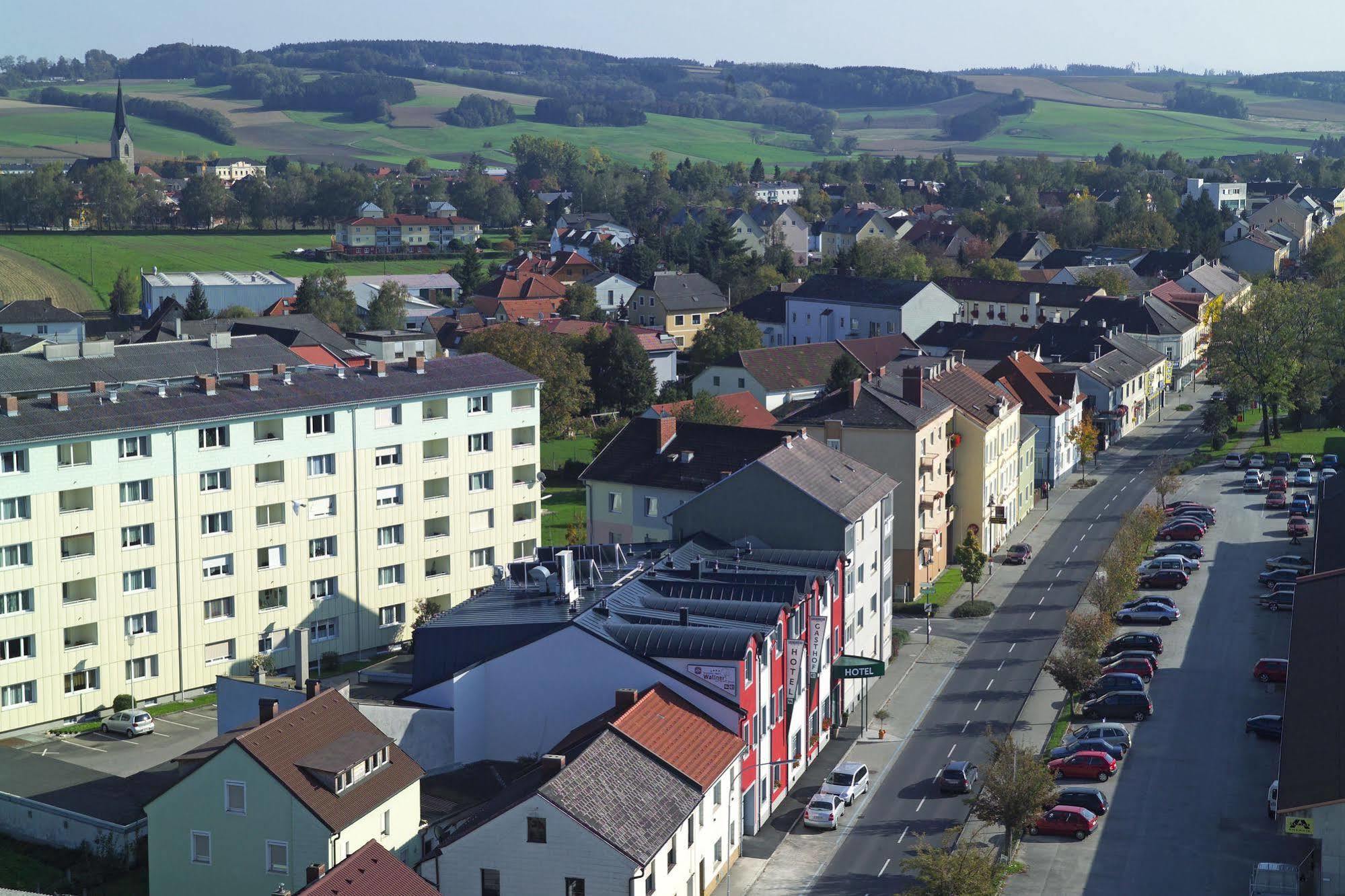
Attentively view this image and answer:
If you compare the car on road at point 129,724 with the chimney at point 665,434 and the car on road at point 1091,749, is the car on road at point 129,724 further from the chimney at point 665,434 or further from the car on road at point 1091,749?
the car on road at point 1091,749

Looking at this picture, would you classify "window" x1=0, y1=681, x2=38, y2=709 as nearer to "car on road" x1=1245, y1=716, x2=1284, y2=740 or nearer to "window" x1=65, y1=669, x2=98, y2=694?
"window" x1=65, y1=669, x2=98, y2=694

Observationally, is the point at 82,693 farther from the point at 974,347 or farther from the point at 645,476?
the point at 974,347

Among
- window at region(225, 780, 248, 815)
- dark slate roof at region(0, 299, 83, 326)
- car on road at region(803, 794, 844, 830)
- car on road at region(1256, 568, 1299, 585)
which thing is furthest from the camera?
dark slate roof at region(0, 299, 83, 326)

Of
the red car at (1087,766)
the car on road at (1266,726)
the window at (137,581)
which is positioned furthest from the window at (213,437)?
the car on road at (1266,726)

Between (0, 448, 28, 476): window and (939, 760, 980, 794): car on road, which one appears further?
(0, 448, 28, 476): window

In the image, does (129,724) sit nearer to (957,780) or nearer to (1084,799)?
(957,780)

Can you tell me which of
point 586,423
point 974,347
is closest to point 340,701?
point 586,423

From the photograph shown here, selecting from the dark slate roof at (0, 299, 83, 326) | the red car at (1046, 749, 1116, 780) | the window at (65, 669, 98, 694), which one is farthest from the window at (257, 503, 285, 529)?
Result: the dark slate roof at (0, 299, 83, 326)
